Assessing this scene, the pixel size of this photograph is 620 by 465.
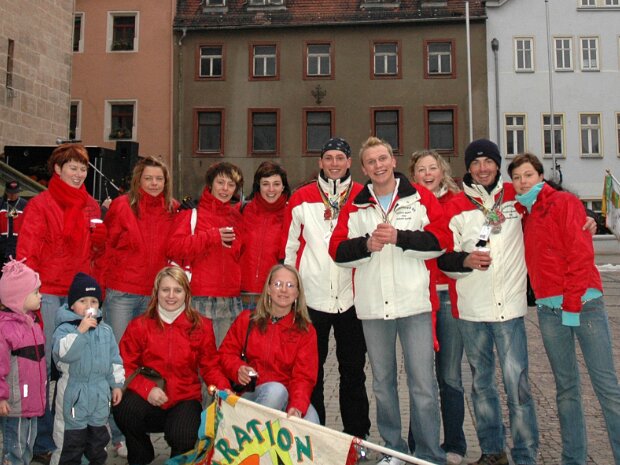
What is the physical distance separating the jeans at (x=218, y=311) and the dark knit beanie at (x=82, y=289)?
838mm

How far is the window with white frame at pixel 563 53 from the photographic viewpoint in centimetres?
2736

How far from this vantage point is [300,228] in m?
4.84

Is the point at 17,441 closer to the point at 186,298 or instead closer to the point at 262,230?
the point at 186,298

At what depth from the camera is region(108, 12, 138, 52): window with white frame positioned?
2817cm

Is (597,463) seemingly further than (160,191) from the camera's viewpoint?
No

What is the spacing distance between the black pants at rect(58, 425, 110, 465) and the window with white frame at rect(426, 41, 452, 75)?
25056 millimetres

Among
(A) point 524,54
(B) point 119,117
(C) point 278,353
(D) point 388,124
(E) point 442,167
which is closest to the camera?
(C) point 278,353

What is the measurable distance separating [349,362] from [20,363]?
2.24 metres

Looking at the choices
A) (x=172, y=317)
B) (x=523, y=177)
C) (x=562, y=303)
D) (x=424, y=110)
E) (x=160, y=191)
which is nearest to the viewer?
(x=562, y=303)

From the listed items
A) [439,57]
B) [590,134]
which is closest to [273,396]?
[439,57]

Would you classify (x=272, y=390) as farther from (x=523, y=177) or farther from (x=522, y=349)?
(x=523, y=177)

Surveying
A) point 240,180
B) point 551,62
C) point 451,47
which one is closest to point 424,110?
point 451,47

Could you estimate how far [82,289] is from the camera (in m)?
4.28

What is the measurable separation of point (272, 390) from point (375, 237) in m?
1.20
